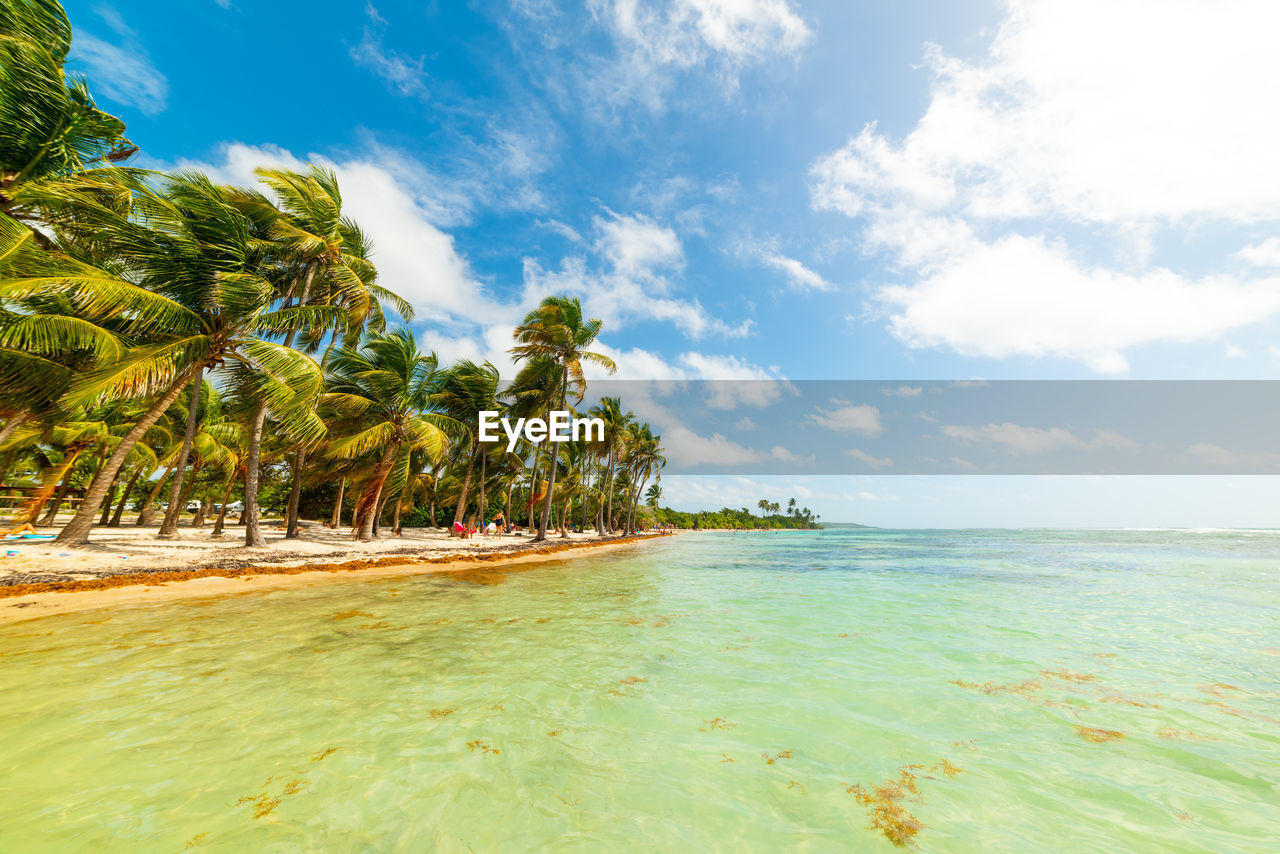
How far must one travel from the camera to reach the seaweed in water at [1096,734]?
431 centimetres

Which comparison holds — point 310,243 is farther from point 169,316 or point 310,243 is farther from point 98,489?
point 98,489

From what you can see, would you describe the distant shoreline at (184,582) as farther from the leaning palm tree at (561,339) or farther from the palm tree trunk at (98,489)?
the leaning palm tree at (561,339)

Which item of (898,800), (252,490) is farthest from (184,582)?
(898,800)

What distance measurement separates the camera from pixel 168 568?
10.7m

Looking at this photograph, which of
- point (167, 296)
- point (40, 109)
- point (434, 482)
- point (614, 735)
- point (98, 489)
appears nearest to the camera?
point (614, 735)

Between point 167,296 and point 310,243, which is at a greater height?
point 310,243

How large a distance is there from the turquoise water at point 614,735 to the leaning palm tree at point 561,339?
20.0 metres

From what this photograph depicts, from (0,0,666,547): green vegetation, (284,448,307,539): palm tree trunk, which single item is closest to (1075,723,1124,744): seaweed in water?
(0,0,666,547): green vegetation

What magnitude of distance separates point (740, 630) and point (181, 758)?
7194 mm

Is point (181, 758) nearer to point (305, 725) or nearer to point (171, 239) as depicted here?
point (305, 725)

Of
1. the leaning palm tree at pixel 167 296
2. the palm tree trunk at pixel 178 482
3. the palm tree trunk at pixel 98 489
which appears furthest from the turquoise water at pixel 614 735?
the palm tree trunk at pixel 178 482

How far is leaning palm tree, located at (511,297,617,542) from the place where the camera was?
26500 millimetres

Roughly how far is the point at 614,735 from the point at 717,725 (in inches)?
39.9

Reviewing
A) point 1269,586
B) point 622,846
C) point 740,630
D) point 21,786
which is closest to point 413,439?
point 740,630
